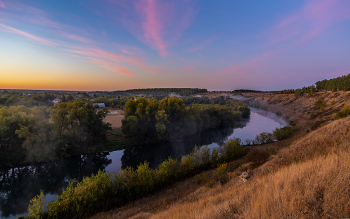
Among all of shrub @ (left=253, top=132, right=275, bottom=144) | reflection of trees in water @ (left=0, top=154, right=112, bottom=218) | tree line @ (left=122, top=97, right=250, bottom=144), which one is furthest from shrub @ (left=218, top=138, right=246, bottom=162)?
reflection of trees in water @ (left=0, top=154, right=112, bottom=218)

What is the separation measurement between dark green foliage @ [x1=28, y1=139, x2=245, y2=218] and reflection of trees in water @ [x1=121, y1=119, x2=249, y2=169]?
8968mm

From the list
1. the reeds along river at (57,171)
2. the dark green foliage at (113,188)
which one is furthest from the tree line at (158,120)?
the dark green foliage at (113,188)

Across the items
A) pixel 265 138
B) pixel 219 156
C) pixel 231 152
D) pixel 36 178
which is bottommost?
pixel 36 178

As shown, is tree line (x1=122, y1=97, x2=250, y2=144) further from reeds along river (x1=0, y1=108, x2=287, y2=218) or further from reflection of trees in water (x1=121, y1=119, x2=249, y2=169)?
reeds along river (x1=0, y1=108, x2=287, y2=218)

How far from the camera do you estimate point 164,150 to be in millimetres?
31328

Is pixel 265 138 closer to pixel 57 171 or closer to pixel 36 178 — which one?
pixel 57 171

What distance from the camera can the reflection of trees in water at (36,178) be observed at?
52.9 ft

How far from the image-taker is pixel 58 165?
2344cm

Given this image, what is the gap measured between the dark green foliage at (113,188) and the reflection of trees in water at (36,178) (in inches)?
239

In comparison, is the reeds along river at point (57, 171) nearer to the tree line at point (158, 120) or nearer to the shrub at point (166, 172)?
the tree line at point (158, 120)

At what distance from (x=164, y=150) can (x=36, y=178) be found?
66.6ft

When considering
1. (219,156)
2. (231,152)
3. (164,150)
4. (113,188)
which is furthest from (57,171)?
(231,152)

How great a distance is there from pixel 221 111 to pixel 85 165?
42891mm

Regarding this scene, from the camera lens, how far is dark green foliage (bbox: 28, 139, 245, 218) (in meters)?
11.5
